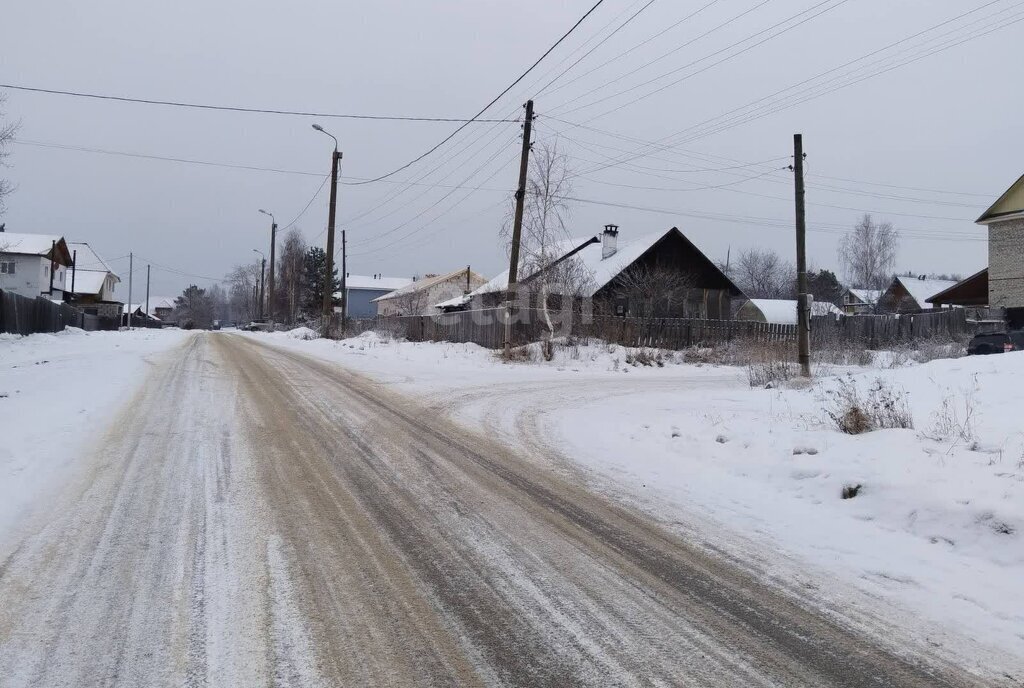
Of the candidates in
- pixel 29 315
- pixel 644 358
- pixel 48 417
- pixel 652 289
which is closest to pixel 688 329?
pixel 652 289

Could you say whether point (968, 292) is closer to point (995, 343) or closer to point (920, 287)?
point (920, 287)

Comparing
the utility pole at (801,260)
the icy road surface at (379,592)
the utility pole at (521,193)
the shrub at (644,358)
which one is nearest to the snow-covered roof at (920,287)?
the shrub at (644,358)

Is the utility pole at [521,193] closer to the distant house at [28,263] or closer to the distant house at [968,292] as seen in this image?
the distant house at [968,292]

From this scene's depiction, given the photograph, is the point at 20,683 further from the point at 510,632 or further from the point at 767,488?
the point at 767,488

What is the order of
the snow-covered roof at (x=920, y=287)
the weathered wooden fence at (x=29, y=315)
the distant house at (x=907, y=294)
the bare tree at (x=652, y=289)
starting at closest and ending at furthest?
the weathered wooden fence at (x=29, y=315) < the bare tree at (x=652, y=289) < the distant house at (x=907, y=294) < the snow-covered roof at (x=920, y=287)

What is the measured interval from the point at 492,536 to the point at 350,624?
1.49 meters

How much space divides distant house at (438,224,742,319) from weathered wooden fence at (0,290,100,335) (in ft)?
65.2

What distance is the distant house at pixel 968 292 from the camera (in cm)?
3834

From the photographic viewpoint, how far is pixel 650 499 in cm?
560

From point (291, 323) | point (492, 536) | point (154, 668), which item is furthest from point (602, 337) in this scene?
point (291, 323)

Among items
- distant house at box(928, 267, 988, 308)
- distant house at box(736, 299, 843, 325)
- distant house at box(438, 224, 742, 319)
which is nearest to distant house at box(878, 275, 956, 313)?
distant house at box(736, 299, 843, 325)

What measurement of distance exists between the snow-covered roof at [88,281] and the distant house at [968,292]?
8468cm

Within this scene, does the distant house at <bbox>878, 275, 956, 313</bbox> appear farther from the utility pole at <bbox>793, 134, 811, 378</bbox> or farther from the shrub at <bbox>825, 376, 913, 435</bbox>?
the shrub at <bbox>825, 376, 913, 435</bbox>

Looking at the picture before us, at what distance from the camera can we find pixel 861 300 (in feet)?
207
